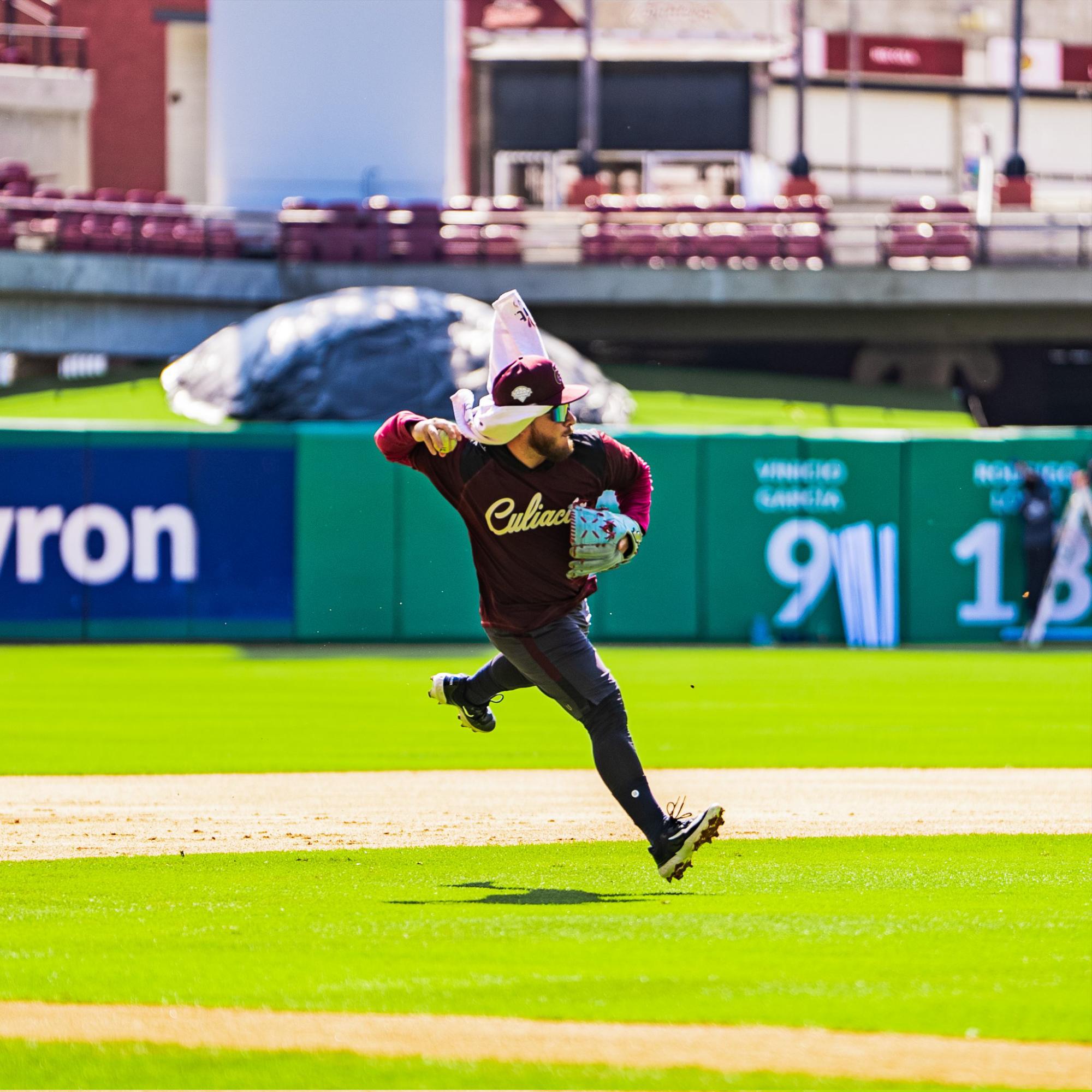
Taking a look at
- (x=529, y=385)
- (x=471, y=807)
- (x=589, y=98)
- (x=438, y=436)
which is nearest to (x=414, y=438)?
(x=438, y=436)

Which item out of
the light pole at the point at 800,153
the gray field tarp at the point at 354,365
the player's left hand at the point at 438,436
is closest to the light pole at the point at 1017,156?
the light pole at the point at 800,153

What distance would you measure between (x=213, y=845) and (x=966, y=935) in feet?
12.4

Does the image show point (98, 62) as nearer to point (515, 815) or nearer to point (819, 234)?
point (819, 234)

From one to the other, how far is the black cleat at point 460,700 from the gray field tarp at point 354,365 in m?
17.5

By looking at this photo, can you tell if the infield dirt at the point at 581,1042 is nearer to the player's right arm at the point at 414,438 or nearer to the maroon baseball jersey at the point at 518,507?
the maroon baseball jersey at the point at 518,507

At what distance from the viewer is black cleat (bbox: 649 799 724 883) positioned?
6.57 m

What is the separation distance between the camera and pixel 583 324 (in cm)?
3391

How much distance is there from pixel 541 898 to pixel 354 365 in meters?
20.8

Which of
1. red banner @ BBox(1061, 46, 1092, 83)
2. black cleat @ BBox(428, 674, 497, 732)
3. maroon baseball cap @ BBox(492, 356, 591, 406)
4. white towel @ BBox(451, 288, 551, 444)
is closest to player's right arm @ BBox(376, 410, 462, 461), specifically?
white towel @ BBox(451, 288, 551, 444)

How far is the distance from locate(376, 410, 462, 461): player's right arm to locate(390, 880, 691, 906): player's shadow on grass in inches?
60.8

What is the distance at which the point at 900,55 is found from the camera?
54.9 metres

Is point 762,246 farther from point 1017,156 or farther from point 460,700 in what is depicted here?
point 460,700

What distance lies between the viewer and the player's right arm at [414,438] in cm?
679

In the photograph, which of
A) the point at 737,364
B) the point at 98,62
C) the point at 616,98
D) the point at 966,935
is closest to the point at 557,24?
the point at 616,98
